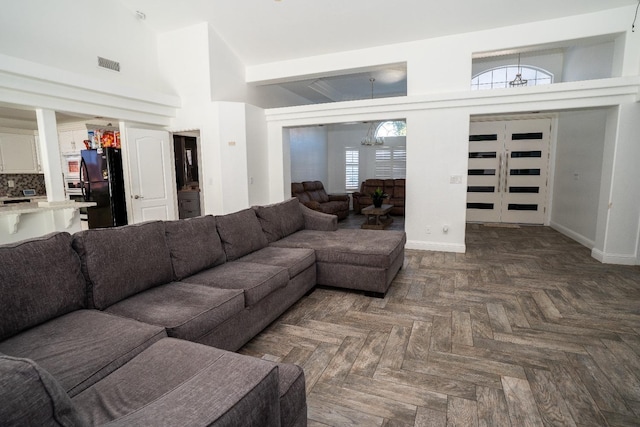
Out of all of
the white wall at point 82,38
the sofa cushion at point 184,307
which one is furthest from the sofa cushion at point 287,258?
the white wall at point 82,38

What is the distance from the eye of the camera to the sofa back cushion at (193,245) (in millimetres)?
2473

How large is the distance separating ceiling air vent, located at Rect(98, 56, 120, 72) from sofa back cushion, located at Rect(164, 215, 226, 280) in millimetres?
3722

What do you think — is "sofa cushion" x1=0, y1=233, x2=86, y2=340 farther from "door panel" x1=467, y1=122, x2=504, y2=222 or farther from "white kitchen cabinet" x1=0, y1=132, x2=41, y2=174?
"door panel" x1=467, y1=122, x2=504, y2=222

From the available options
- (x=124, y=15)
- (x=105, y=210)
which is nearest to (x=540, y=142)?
(x=124, y=15)

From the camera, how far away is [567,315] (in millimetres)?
2816

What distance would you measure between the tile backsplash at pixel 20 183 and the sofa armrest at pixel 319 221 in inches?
243

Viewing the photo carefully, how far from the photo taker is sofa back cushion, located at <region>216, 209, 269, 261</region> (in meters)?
2.96

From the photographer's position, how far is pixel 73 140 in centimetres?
674

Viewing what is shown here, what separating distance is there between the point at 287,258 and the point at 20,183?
6.77 m

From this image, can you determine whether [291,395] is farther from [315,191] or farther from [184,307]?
[315,191]

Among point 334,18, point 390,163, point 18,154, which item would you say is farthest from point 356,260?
point 18,154

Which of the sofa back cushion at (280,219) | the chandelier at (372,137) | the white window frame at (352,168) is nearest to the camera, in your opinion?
the sofa back cushion at (280,219)

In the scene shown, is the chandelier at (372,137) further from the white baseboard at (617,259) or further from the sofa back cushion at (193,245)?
the sofa back cushion at (193,245)

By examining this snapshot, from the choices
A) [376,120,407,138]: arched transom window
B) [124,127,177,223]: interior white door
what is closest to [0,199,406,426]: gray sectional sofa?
[124,127,177,223]: interior white door
